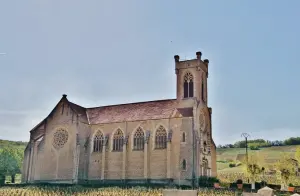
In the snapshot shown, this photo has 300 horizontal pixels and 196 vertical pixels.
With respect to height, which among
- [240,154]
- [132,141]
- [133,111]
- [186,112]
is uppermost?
[133,111]

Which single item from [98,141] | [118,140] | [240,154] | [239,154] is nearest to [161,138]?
[118,140]

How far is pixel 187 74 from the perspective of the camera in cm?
5441

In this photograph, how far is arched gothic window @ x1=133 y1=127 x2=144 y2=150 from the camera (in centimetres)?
5281

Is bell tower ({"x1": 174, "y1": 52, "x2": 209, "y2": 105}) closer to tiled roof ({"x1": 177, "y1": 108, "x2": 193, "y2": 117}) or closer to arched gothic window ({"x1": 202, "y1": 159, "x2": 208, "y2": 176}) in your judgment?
tiled roof ({"x1": 177, "y1": 108, "x2": 193, "y2": 117})

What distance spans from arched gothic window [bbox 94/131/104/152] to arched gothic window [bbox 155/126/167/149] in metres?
9.59

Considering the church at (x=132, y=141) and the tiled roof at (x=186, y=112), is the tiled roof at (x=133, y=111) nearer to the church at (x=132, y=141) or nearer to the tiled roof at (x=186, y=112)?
the church at (x=132, y=141)

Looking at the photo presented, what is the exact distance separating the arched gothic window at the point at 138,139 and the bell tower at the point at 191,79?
759cm

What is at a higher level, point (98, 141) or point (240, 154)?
point (240, 154)

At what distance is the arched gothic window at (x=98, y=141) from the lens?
185ft

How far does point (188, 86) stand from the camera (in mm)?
53969

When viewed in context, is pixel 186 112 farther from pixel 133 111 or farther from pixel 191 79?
pixel 133 111

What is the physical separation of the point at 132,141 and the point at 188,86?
11.6 metres

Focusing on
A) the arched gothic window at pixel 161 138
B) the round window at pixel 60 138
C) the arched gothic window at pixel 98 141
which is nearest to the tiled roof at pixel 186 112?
the arched gothic window at pixel 161 138

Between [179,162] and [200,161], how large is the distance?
124 inches
